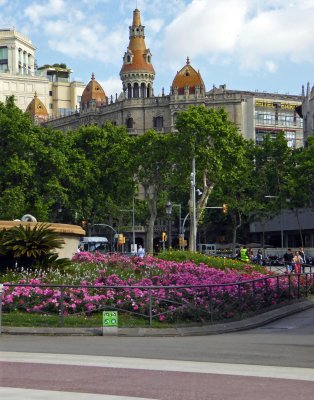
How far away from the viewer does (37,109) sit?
164 metres

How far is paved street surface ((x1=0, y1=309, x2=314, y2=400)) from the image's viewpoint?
396 inches

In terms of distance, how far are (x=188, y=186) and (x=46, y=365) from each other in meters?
62.6

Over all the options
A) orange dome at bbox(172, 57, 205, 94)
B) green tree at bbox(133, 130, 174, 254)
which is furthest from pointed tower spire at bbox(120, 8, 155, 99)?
green tree at bbox(133, 130, 174, 254)

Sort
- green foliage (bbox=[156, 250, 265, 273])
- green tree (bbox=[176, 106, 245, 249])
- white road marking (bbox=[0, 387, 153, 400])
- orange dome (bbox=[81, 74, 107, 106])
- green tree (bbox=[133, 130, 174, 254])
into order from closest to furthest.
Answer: white road marking (bbox=[0, 387, 153, 400]), green foliage (bbox=[156, 250, 265, 273]), green tree (bbox=[176, 106, 245, 249]), green tree (bbox=[133, 130, 174, 254]), orange dome (bbox=[81, 74, 107, 106])

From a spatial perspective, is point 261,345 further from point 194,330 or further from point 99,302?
point 99,302

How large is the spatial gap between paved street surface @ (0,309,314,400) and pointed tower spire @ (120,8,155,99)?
12726 centimetres

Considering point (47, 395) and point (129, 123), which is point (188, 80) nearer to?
point (129, 123)

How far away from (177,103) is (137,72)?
10.3 m

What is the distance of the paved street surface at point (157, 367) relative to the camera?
396 inches

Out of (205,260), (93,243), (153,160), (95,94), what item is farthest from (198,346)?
(95,94)

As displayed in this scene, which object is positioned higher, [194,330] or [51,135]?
[51,135]

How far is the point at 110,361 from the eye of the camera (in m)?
13.0

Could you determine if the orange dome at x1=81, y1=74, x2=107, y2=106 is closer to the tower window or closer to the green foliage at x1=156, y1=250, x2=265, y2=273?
the tower window

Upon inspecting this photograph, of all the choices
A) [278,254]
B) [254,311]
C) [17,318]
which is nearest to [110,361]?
[17,318]
